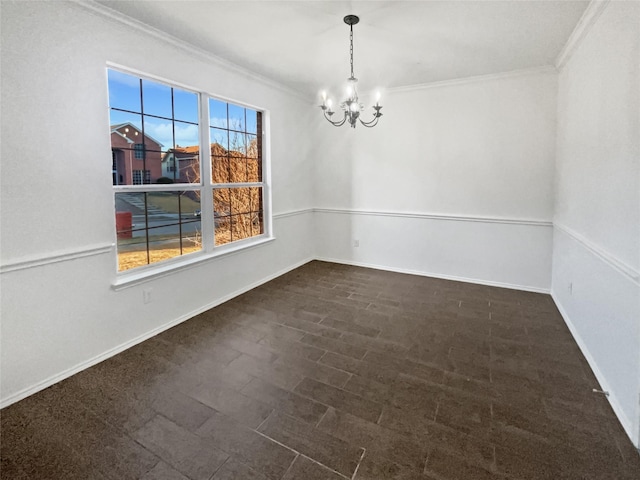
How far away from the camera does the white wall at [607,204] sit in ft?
6.18

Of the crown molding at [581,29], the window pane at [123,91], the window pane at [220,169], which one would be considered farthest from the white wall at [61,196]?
the crown molding at [581,29]

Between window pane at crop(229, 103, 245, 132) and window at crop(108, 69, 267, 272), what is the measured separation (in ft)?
0.04

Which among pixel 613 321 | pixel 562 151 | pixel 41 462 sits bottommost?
pixel 41 462

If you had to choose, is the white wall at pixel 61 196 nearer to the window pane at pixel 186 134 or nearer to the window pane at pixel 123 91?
the window pane at pixel 123 91

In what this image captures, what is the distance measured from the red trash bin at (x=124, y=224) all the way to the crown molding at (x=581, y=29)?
3902mm

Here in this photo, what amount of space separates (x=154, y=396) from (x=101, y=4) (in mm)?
2811

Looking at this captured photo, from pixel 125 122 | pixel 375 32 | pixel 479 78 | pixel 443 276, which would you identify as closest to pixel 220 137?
pixel 125 122

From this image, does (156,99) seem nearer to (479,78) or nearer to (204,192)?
(204,192)

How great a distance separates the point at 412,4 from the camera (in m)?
2.46

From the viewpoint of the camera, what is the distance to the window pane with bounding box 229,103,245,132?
158 inches

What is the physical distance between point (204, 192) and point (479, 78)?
3.58 meters

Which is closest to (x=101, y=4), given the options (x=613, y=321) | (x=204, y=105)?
(x=204, y=105)

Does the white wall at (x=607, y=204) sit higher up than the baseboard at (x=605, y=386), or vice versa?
the white wall at (x=607, y=204)

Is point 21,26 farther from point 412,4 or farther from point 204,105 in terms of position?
point 412,4
